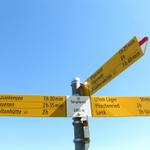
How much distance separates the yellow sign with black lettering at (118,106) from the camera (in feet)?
13.4

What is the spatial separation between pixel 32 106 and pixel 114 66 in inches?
47.2

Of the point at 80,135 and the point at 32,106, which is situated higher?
the point at 32,106

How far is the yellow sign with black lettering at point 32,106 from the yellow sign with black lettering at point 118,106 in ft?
1.49

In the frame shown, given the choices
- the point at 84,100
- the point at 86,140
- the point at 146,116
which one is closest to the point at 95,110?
the point at 84,100

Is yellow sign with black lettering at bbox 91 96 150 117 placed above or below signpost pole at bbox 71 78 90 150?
Result: above

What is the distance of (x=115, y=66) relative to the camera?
3.99 metres

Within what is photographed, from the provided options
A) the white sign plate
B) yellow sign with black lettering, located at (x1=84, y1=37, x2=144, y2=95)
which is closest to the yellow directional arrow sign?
yellow sign with black lettering, located at (x1=84, y1=37, x2=144, y2=95)

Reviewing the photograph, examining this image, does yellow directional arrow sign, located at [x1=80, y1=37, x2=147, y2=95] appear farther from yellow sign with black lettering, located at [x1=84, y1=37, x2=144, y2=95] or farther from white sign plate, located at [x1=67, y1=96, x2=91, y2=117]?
white sign plate, located at [x1=67, y1=96, x2=91, y2=117]

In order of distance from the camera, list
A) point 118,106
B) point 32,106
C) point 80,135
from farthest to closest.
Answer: point 118,106
point 32,106
point 80,135

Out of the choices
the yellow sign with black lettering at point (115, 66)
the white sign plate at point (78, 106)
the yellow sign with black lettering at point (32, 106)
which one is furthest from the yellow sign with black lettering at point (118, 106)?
the yellow sign with black lettering at point (32, 106)

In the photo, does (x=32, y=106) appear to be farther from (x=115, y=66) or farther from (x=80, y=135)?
(x=115, y=66)

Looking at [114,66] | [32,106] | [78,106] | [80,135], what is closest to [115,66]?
[114,66]

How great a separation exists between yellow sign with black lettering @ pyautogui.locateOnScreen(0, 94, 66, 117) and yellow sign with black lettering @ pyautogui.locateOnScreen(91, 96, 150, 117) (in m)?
0.46

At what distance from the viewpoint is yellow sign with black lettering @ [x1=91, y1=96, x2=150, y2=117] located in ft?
13.4
